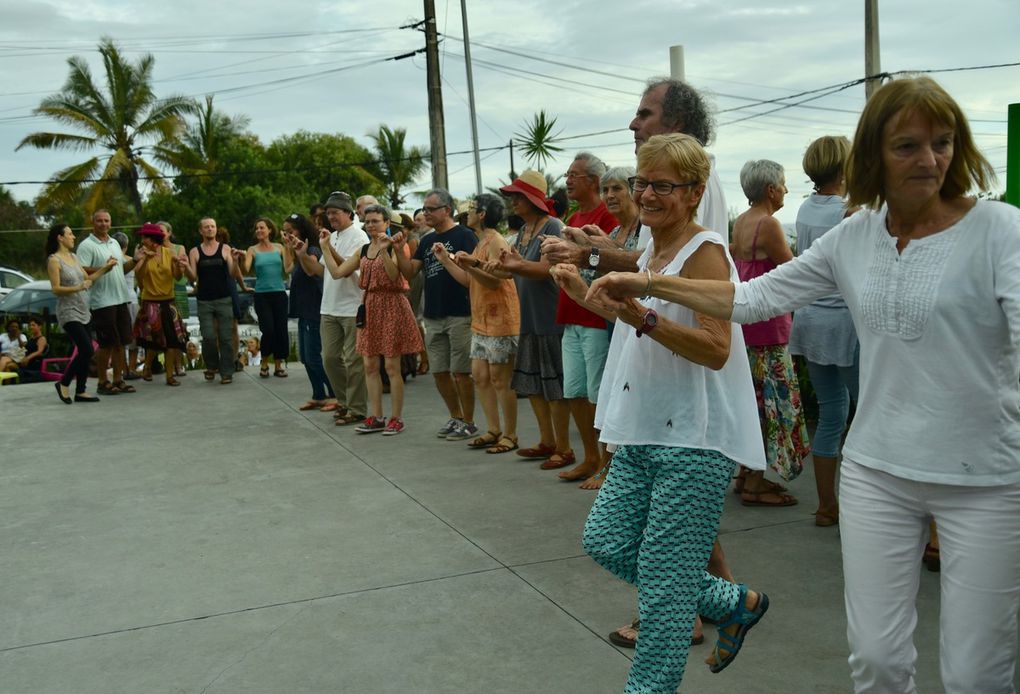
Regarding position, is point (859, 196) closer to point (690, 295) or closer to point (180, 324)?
point (690, 295)

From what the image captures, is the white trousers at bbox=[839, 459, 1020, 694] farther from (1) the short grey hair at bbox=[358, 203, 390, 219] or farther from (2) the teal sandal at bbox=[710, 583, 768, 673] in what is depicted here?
(1) the short grey hair at bbox=[358, 203, 390, 219]

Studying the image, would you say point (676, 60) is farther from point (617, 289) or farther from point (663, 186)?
point (617, 289)

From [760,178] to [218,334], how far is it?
829cm

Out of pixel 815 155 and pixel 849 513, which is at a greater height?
pixel 815 155

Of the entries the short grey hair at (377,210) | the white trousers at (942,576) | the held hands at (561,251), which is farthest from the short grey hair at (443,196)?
the white trousers at (942,576)

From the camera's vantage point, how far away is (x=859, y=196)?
2.54 meters

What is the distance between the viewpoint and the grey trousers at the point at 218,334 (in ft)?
38.9

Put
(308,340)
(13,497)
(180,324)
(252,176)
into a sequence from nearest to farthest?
(13,497)
(308,340)
(180,324)
(252,176)

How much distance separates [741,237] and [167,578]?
3.47 meters

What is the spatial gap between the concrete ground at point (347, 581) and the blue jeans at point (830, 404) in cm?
44

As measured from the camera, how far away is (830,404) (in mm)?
5340

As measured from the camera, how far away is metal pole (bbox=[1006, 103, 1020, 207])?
13.4ft

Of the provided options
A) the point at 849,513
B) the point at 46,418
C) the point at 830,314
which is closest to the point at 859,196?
the point at 849,513

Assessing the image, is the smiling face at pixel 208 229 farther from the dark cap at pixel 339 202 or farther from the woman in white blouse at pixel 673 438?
the woman in white blouse at pixel 673 438
